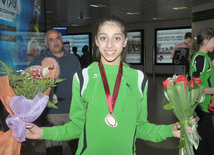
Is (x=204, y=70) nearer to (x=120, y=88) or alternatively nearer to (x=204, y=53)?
(x=204, y=53)

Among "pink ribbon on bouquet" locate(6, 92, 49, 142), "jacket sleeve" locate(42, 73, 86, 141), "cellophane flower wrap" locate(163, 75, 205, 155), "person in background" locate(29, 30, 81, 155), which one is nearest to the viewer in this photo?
"pink ribbon on bouquet" locate(6, 92, 49, 142)

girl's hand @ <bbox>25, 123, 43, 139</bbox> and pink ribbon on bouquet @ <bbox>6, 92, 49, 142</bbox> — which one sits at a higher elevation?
pink ribbon on bouquet @ <bbox>6, 92, 49, 142</bbox>

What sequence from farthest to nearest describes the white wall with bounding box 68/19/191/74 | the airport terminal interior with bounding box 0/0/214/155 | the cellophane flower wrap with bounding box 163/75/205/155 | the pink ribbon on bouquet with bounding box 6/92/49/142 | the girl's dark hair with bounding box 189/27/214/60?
the white wall with bounding box 68/19/191/74, the airport terminal interior with bounding box 0/0/214/155, the girl's dark hair with bounding box 189/27/214/60, the cellophane flower wrap with bounding box 163/75/205/155, the pink ribbon on bouquet with bounding box 6/92/49/142

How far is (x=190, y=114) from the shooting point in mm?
1569

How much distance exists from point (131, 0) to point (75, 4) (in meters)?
2.38

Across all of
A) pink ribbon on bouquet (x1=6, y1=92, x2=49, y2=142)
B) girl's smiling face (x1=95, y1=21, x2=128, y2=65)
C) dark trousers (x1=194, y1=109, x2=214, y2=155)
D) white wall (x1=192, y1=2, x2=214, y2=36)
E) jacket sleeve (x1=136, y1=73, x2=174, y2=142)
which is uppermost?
white wall (x1=192, y1=2, x2=214, y2=36)

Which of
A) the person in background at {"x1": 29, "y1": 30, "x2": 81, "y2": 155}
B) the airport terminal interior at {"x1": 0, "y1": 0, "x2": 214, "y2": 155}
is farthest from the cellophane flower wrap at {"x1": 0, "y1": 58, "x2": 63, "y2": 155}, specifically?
the person in background at {"x1": 29, "y1": 30, "x2": 81, "y2": 155}

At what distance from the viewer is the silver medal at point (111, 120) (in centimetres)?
155

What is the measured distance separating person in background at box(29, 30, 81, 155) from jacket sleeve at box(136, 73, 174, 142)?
6.26 feet

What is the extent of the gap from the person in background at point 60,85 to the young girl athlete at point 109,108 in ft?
5.94

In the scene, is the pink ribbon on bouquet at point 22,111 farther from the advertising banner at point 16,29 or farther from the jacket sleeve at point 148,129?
the advertising banner at point 16,29

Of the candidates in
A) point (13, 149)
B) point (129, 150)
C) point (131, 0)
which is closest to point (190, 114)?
point (129, 150)

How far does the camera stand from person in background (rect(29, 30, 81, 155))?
353 cm

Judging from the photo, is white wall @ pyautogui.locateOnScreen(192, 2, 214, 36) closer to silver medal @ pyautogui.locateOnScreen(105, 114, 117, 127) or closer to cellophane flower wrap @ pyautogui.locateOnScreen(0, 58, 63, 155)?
silver medal @ pyautogui.locateOnScreen(105, 114, 117, 127)
